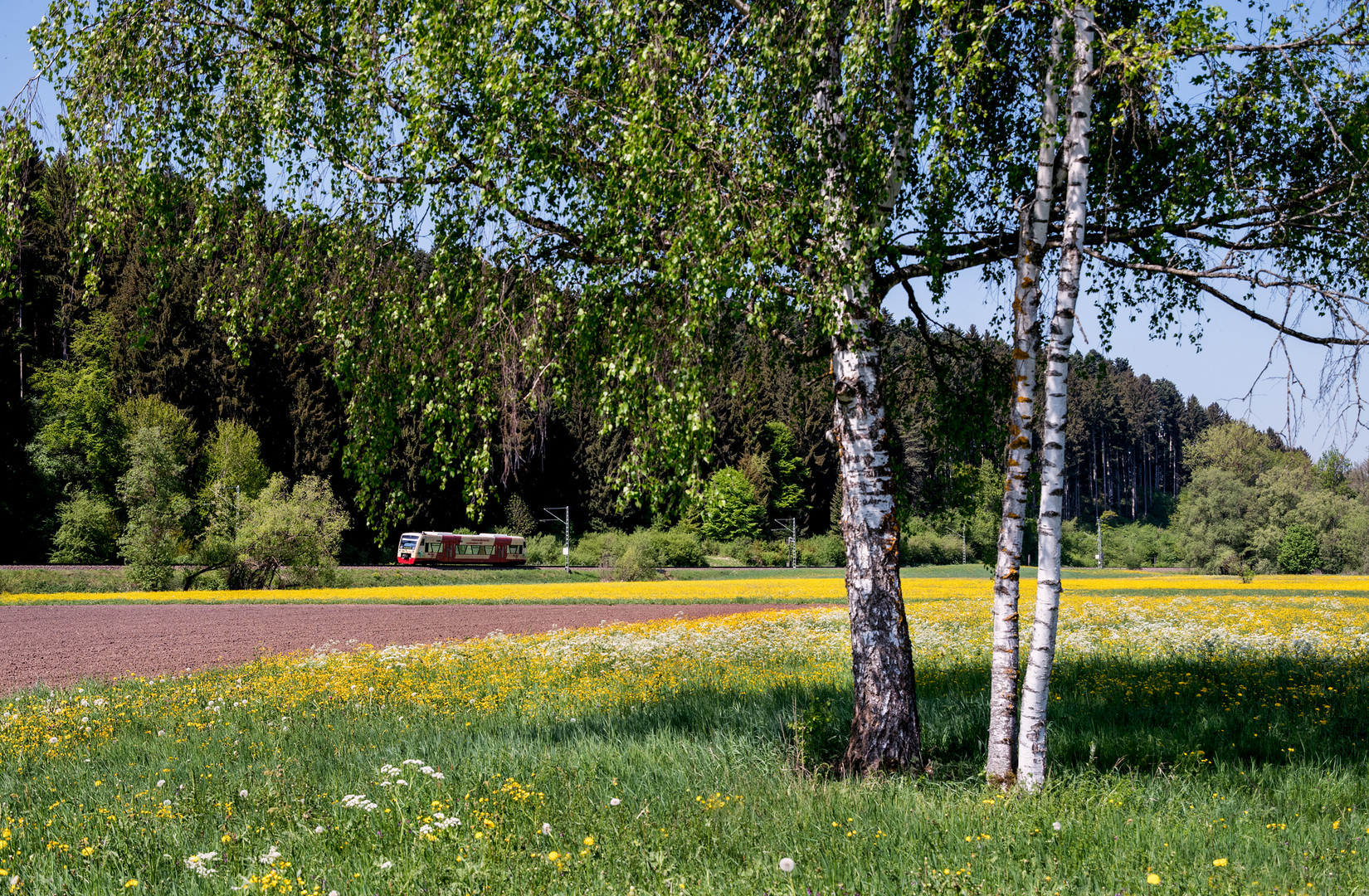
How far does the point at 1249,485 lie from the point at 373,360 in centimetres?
6841

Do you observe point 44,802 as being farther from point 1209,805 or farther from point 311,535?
point 311,535

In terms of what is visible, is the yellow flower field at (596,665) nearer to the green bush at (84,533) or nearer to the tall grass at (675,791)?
the tall grass at (675,791)

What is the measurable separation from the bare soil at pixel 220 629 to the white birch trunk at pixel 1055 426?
13.5 meters

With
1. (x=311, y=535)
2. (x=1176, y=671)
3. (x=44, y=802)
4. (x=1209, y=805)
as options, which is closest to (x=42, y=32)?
(x=44, y=802)

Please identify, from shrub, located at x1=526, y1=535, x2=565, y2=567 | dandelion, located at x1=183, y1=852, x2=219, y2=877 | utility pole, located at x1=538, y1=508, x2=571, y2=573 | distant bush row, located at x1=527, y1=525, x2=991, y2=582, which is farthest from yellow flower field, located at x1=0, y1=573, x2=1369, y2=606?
dandelion, located at x1=183, y1=852, x2=219, y2=877

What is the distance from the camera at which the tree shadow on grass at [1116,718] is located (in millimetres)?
6557

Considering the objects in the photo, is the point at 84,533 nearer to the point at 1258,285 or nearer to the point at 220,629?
the point at 220,629

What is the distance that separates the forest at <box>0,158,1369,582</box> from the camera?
351 inches

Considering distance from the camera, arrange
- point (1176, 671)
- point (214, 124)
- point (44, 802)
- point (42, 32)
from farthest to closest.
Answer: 1. point (1176, 671)
2. point (214, 124)
3. point (42, 32)
4. point (44, 802)

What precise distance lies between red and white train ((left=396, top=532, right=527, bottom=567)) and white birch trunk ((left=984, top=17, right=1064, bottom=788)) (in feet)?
163

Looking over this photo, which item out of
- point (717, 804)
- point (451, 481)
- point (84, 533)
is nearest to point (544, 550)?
Answer: point (451, 481)

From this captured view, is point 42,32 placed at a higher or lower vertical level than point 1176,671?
higher

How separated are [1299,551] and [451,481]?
192ft

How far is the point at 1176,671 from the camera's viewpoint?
10297mm
